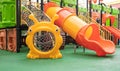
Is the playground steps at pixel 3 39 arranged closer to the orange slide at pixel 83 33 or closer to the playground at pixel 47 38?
the playground at pixel 47 38

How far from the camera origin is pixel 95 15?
464 inches

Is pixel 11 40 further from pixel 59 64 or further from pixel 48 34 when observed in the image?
pixel 59 64

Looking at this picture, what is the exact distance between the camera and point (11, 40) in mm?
6676

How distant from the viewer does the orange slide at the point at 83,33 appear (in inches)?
213

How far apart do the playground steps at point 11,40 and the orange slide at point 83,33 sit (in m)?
1.29

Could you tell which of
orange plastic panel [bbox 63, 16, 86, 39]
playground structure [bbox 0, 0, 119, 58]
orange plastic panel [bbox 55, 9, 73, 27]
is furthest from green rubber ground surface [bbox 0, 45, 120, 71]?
orange plastic panel [bbox 55, 9, 73, 27]

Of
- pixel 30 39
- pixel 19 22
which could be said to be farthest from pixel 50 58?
pixel 19 22

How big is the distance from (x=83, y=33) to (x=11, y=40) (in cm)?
217

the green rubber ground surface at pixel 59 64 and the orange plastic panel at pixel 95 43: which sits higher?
the orange plastic panel at pixel 95 43

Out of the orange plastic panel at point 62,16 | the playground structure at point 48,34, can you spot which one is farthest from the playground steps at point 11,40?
the orange plastic panel at point 62,16

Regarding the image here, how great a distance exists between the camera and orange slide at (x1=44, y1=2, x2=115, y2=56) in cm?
542

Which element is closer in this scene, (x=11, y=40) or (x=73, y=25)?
(x=73, y=25)

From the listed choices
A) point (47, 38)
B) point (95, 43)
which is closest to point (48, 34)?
point (47, 38)

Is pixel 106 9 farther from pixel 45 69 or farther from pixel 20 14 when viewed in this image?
pixel 45 69
